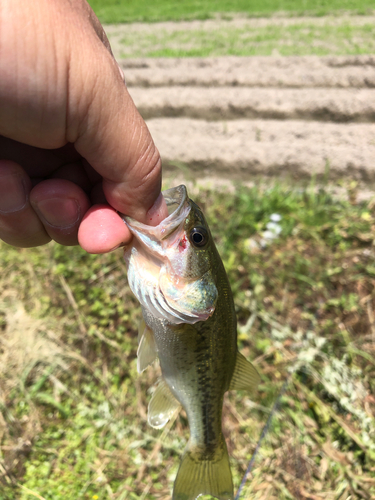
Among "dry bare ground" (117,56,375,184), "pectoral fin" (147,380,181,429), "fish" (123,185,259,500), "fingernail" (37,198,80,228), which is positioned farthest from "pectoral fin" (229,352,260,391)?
"dry bare ground" (117,56,375,184)

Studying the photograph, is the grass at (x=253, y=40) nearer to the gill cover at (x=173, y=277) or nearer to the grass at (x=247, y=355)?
the grass at (x=247, y=355)

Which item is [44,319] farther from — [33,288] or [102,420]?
[102,420]

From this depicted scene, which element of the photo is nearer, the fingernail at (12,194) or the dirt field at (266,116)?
the fingernail at (12,194)

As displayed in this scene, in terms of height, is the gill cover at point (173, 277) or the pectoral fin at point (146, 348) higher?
the gill cover at point (173, 277)

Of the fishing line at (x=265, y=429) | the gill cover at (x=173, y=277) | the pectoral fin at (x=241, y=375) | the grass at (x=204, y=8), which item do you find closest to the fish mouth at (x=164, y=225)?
the gill cover at (x=173, y=277)

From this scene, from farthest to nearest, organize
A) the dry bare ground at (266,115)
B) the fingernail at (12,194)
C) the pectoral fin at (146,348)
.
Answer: the dry bare ground at (266,115) < the pectoral fin at (146,348) < the fingernail at (12,194)

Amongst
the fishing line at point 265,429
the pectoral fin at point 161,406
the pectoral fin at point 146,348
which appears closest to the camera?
the pectoral fin at point 146,348

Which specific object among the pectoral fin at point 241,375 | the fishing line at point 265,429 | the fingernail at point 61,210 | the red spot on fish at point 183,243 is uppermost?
the fingernail at point 61,210
